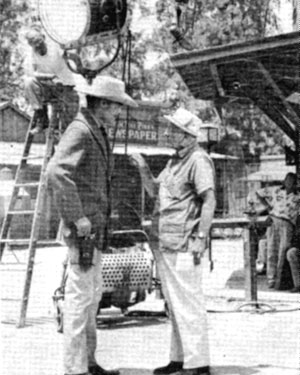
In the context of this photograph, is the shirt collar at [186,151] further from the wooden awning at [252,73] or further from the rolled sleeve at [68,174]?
the wooden awning at [252,73]

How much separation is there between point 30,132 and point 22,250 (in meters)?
14.4

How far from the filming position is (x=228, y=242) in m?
23.1

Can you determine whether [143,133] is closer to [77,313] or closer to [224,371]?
[224,371]

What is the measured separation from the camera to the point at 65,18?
6570 mm

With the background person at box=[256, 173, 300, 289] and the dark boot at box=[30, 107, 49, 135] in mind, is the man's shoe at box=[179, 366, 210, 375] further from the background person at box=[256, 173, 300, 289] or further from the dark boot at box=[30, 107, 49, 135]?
the background person at box=[256, 173, 300, 289]

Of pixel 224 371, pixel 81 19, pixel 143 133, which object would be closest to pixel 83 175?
pixel 224 371

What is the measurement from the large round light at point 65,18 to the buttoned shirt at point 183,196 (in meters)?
1.65

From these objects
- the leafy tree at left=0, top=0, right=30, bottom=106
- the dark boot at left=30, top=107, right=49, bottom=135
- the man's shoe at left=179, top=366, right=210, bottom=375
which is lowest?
Result: the man's shoe at left=179, top=366, right=210, bottom=375

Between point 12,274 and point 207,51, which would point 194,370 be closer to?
point 207,51

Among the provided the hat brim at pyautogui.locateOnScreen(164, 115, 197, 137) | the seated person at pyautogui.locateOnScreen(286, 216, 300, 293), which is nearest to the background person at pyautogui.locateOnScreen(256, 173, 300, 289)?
the seated person at pyautogui.locateOnScreen(286, 216, 300, 293)

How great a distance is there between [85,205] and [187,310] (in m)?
0.98

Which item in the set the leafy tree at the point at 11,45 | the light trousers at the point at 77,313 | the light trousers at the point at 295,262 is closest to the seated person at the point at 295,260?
the light trousers at the point at 295,262

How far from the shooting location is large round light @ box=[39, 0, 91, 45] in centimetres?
638

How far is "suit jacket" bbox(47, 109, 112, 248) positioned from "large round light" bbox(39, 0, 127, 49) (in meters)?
1.42
